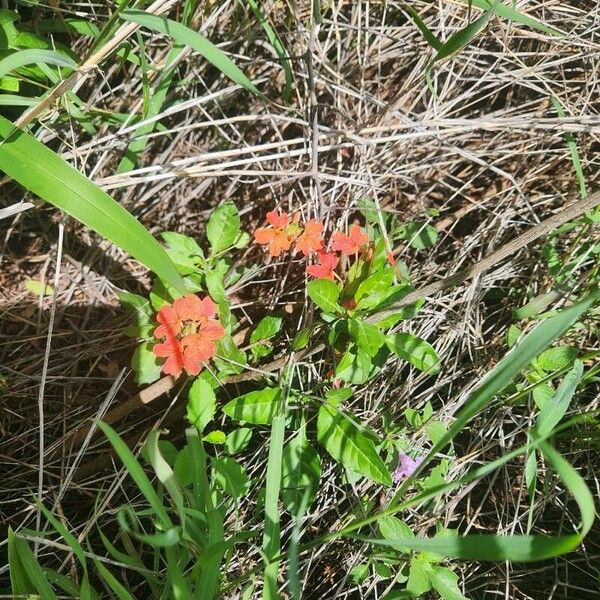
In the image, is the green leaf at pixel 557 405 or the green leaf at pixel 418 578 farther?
the green leaf at pixel 418 578

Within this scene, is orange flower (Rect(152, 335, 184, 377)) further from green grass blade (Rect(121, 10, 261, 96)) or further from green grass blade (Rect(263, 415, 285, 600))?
green grass blade (Rect(121, 10, 261, 96))

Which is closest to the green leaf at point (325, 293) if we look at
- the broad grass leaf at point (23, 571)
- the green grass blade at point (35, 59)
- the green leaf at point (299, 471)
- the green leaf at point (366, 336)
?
the green leaf at point (366, 336)

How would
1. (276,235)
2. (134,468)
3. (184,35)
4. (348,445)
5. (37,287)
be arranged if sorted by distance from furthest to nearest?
(37,287)
(276,235)
(348,445)
(184,35)
(134,468)

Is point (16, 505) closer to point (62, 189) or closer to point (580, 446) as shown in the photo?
point (62, 189)

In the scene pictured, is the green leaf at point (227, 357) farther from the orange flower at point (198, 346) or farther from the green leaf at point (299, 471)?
the green leaf at point (299, 471)


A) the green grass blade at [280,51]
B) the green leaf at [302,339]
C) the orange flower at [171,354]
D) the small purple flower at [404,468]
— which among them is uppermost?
the green grass blade at [280,51]

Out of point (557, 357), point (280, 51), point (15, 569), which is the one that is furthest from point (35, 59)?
point (557, 357)

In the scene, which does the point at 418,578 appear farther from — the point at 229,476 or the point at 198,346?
the point at 198,346
